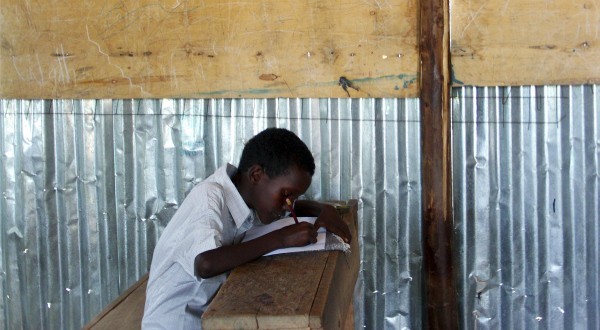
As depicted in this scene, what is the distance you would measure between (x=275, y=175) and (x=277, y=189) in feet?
0.18

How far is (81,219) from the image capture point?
13.9 ft

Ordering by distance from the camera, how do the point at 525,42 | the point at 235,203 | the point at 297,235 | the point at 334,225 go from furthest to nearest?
A: the point at 525,42
the point at 334,225
the point at 235,203
the point at 297,235

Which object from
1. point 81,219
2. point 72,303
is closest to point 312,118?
point 81,219

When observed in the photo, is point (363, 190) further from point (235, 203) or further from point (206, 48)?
point (235, 203)

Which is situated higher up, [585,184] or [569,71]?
[569,71]

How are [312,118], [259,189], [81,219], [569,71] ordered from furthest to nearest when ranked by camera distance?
[81,219], [312,118], [569,71], [259,189]

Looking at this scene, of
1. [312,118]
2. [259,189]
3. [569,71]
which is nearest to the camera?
[259,189]

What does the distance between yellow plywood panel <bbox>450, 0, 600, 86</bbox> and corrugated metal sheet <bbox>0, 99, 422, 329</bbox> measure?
426 millimetres

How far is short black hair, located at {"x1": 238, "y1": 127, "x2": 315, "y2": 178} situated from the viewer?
2668mm

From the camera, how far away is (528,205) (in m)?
3.77

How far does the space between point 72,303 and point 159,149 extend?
1152mm

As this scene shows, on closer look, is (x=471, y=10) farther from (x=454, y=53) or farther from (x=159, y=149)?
(x=159, y=149)

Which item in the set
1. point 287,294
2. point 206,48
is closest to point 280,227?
point 287,294

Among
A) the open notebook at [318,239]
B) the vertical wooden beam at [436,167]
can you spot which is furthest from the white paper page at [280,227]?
the vertical wooden beam at [436,167]
